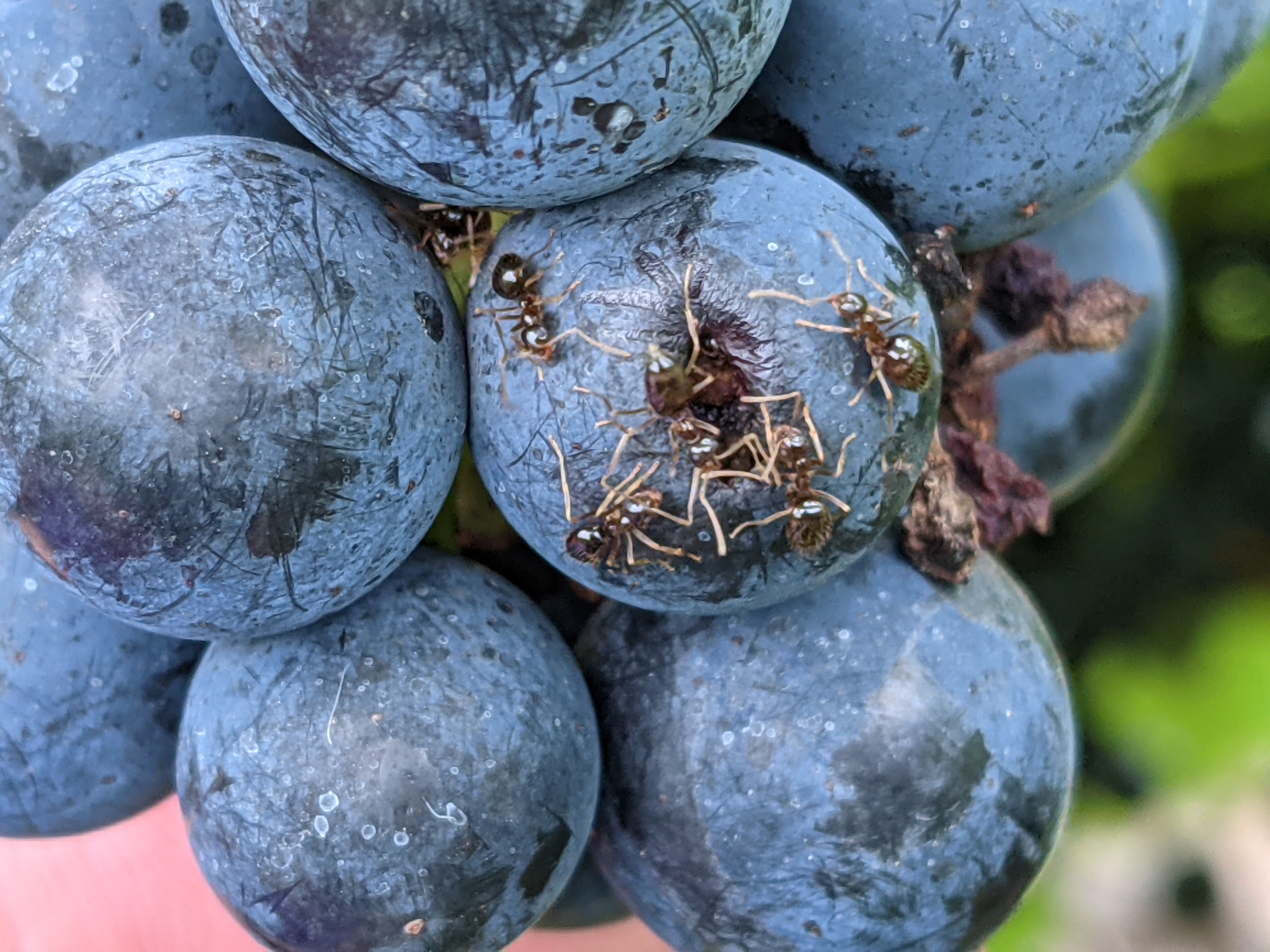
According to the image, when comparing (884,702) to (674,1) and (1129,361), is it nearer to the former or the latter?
(674,1)

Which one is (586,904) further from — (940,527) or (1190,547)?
(1190,547)

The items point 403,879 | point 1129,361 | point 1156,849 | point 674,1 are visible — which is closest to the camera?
point 674,1

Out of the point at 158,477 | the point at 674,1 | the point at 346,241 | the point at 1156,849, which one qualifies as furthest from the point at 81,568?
the point at 1156,849

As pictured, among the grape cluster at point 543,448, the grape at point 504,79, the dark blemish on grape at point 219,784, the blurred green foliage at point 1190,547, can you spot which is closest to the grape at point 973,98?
the grape cluster at point 543,448

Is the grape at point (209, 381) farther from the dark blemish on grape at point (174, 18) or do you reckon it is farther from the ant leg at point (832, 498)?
the ant leg at point (832, 498)

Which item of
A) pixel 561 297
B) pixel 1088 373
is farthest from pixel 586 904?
pixel 1088 373

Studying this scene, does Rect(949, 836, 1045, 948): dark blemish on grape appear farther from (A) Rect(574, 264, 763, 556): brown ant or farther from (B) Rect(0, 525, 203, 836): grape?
(B) Rect(0, 525, 203, 836): grape
